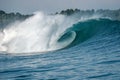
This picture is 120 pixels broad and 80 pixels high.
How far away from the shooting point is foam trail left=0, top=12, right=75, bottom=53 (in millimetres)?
23391

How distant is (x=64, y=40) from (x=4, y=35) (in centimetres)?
835

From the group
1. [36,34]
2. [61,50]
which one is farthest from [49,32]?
[61,50]

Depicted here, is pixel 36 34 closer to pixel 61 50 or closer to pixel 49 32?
pixel 49 32

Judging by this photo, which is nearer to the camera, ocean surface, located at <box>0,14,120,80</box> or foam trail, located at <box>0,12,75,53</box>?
ocean surface, located at <box>0,14,120,80</box>

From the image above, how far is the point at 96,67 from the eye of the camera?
12.1 metres

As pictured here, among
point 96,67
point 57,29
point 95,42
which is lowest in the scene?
point 96,67

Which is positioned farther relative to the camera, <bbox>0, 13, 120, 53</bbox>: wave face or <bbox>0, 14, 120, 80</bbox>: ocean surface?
<bbox>0, 13, 120, 53</bbox>: wave face

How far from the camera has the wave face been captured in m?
23.5

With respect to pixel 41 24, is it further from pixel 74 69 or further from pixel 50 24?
pixel 74 69

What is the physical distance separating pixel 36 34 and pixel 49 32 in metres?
1.33

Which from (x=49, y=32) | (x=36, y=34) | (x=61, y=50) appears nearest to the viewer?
(x=61, y=50)

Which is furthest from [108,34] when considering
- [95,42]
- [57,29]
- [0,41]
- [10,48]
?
[0,41]

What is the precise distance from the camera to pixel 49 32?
25.6 meters

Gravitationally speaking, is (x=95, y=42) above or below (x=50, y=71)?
above
